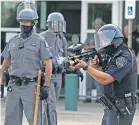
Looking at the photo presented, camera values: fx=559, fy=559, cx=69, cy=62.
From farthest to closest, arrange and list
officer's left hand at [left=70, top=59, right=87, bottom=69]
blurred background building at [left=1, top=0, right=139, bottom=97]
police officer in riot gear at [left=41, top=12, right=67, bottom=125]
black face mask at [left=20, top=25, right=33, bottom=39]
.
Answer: blurred background building at [left=1, top=0, right=139, bottom=97], police officer in riot gear at [left=41, top=12, right=67, bottom=125], black face mask at [left=20, top=25, right=33, bottom=39], officer's left hand at [left=70, top=59, right=87, bottom=69]

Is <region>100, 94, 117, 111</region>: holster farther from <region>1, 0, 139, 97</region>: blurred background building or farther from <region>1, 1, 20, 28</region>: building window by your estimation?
<region>1, 1, 20, 28</region>: building window

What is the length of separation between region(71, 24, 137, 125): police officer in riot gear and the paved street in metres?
4.33

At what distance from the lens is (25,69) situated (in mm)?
7680

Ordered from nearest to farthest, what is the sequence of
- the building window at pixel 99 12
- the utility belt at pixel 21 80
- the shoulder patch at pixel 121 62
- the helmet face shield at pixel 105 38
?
the shoulder patch at pixel 121 62 → the helmet face shield at pixel 105 38 → the utility belt at pixel 21 80 → the building window at pixel 99 12

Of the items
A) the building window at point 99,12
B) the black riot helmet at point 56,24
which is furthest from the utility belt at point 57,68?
the building window at point 99,12

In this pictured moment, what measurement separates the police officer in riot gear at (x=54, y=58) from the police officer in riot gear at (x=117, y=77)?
2.68m

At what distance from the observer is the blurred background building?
14.4 metres

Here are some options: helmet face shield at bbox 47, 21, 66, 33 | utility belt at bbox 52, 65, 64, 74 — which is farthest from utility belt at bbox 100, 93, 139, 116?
helmet face shield at bbox 47, 21, 66, 33

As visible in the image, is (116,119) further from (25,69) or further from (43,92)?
(25,69)

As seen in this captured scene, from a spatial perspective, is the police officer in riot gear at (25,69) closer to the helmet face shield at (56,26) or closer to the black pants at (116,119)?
the helmet face shield at (56,26)

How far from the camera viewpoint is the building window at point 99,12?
1448 cm

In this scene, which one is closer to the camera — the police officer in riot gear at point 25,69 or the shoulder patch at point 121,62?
the shoulder patch at point 121,62

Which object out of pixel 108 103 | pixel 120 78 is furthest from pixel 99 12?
pixel 120 78

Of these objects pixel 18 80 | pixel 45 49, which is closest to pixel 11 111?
pixel 18 80
